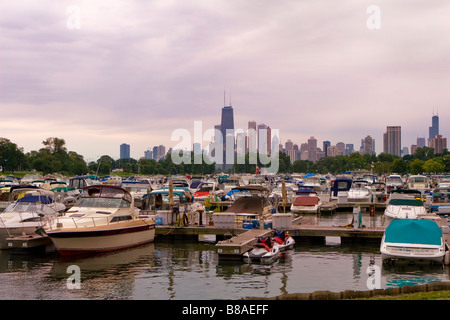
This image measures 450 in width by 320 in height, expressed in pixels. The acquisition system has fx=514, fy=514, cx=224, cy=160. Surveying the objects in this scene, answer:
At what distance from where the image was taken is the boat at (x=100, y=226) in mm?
28141

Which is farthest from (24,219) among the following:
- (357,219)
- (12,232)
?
(357,219)

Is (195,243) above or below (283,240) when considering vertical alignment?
below

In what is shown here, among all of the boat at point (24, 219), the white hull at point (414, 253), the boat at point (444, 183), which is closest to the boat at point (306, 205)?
the boat at point (24, 219)

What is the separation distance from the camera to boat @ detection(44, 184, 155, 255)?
92.3 ft

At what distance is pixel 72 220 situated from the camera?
1145 inches

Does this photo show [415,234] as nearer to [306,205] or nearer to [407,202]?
[407,202]

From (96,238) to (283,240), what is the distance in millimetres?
10878

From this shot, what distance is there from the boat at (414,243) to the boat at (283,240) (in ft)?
20.2

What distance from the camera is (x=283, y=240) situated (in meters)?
30.8

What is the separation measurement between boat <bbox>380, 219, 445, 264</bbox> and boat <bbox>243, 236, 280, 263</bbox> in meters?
5.62

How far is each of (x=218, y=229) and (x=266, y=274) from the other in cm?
1012

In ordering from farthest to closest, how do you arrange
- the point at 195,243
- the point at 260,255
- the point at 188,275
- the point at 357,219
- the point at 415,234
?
the point at 357,219 < the point at 195,243 < the point at 260,255 < the point at 415,234 < the point at 188,275

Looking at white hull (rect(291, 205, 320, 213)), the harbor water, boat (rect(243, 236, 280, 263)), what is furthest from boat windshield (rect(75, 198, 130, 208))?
white hull (rect(291, 205, 320, 213))

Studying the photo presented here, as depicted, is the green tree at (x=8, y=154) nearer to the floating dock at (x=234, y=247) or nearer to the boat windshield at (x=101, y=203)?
the boat windshield at (x=101, y=203)
